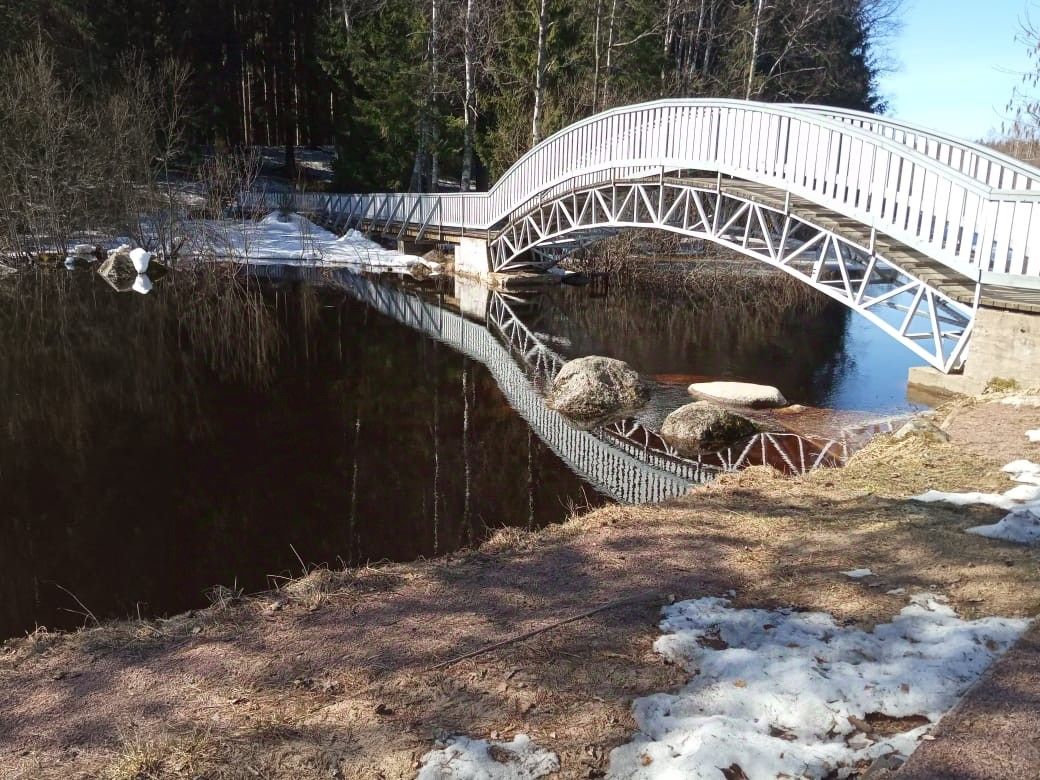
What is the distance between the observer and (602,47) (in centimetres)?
2888

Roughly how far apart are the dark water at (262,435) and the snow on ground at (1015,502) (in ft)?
10.9

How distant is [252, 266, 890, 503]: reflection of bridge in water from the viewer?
27.7 feet

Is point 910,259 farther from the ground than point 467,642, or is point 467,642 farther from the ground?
point 910,259

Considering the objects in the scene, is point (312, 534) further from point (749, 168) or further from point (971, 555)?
point (749, 168)

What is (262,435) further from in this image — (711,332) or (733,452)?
(711,332)

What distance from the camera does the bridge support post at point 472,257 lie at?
23828 millimetres

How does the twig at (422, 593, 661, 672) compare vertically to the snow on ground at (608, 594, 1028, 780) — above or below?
below

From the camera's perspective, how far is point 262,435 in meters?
9.79

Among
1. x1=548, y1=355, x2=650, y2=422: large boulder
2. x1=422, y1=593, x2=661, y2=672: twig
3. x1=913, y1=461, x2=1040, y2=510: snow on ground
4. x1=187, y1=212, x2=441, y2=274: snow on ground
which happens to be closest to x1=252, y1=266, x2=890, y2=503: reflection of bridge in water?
x1=548, y1=355, x2=650, y2=422: large boulder

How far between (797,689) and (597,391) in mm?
7925

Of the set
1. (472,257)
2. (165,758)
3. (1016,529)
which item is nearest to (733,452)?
(1016,529)

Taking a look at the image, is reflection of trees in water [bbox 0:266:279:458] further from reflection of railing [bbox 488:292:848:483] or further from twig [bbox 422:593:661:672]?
twig [bbox 422:593:661:672]

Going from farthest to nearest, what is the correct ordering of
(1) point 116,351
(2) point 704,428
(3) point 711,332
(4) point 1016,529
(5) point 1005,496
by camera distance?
(3) point 711,332 → (1) point 116,351 → (2) point 704,428 → (5) point 1005,496 → (4) point 1016,529

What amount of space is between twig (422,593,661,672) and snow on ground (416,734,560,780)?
64 cm
